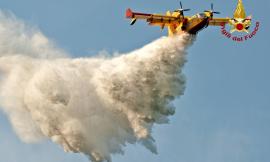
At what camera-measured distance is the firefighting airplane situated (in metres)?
77.4

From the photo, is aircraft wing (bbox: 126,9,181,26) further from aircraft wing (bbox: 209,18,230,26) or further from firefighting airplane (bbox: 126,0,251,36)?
aircraft wing (bbox: 209,18,230,26)

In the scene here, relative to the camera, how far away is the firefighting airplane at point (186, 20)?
3046 inches

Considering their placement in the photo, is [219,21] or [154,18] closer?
[154,18]

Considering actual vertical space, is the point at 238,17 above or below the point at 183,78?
above

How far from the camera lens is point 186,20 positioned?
3091 inches

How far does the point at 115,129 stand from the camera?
265 feet

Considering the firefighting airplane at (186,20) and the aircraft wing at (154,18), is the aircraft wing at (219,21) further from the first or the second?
the aircraft wing at (154,18)

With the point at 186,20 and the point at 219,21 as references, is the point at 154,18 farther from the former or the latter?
Answer: the point at 219,21

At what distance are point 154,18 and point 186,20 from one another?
288 centimetres

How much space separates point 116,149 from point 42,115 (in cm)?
758

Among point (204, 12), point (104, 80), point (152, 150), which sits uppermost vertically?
point (204, 12)

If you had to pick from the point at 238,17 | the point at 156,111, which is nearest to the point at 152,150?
the point at 156,111

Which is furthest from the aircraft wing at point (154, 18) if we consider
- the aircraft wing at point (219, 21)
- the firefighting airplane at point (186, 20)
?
the aircraft wing at point (219, 21)

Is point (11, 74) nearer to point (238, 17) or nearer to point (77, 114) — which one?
point (77, 114)
